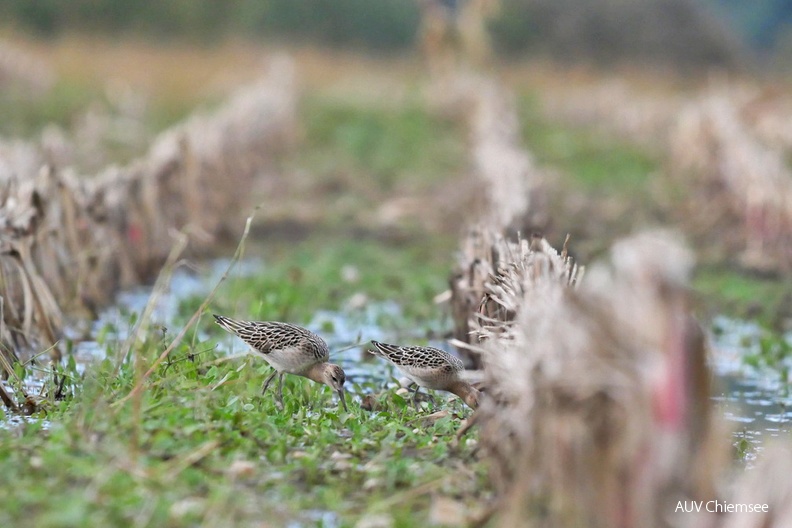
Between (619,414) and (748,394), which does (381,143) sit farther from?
(619,414)

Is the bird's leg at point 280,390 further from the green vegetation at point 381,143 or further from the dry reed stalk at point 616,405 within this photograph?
the green vegetation at point 381,143

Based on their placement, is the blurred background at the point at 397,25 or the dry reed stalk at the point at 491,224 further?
the blurred background at the point at 397,25

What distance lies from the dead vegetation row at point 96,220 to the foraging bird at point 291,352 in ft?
3.82

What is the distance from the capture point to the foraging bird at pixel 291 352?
6.23 m

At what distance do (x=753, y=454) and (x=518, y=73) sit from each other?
131ft

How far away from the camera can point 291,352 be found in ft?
20.4

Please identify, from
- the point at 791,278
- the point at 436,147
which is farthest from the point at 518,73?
the point at 791,278

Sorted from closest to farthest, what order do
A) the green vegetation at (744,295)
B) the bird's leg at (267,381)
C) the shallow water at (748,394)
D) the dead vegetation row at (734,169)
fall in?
the bird's leg at (267,381) < the shallow water at (748,394) < the green vegetation at (744,295) < the dead vegetation row at (734,169)

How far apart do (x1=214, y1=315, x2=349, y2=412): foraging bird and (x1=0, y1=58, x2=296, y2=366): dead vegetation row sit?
1163mm

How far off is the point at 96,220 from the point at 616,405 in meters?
6.39

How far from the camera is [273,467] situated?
201 inches

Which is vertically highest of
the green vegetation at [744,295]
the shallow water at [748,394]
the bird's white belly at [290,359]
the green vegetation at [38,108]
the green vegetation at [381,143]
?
the green vegetation at [38,108]

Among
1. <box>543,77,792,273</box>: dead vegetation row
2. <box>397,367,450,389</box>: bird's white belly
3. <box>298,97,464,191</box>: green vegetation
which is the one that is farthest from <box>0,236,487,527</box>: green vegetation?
<box>298,97,464,191</box>: green vegetation

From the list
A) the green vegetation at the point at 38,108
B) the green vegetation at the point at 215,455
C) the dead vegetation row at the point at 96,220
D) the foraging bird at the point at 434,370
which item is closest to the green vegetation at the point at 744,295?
the dead vegetation row at the point at 96,220
